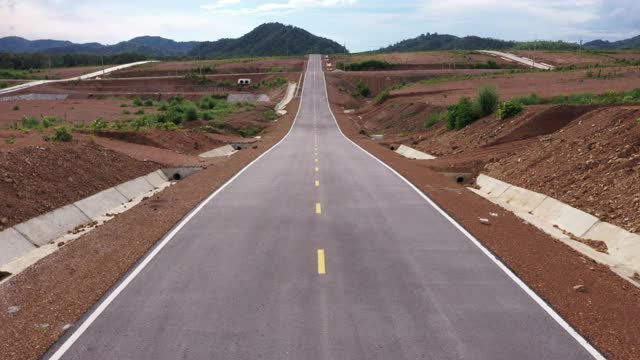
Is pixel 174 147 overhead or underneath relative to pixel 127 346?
underneath

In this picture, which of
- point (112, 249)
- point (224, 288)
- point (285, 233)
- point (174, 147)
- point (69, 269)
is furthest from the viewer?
point (174, 147)

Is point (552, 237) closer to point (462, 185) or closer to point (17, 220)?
point (462, 185)

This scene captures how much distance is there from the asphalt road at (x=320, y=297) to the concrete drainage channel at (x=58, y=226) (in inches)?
120

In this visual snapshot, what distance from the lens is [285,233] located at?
15.0m

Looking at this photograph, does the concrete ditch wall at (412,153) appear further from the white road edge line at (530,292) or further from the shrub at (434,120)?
the white road edge line at (530,292)

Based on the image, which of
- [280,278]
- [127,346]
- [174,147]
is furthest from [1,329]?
[174,147]

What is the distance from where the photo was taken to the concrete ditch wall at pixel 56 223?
13.8 meters

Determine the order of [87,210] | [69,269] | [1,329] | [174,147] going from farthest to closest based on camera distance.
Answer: [174,147] < [87,210] < [69,269] < [1,329]

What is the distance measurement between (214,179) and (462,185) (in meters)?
10.4

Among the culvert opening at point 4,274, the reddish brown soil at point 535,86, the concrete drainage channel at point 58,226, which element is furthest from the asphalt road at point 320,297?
the reddish brown soil at point 535,86

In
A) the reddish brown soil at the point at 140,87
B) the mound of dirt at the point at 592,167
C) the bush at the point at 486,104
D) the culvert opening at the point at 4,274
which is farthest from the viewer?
the reddish brown soil at the point at 140,87

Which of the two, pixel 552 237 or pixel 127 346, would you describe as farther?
pixel 552 237

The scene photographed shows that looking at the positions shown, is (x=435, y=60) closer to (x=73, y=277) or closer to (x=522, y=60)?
(x=522, y=60)

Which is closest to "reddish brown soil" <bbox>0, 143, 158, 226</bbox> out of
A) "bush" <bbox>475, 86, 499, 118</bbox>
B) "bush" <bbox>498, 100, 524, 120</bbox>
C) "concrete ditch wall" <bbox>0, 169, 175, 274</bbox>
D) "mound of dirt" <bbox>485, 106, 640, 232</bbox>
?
"concrete ditch wall" <bbox>0, 169, 175, 274</bbox>
